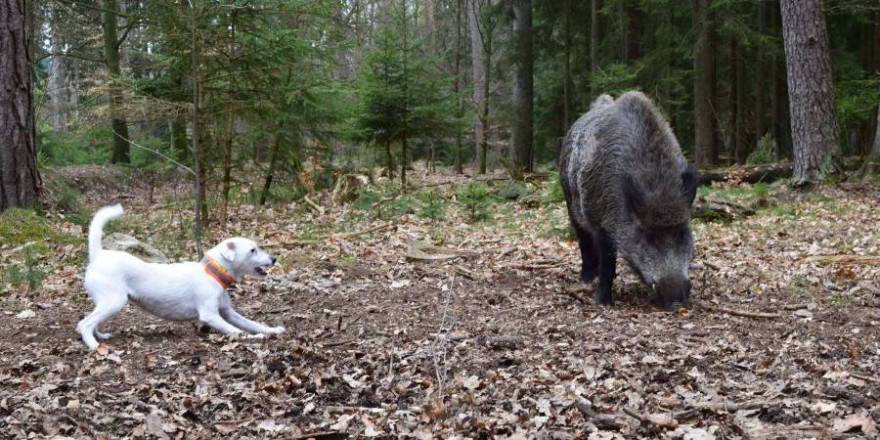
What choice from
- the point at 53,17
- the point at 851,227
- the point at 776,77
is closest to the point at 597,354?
the point at 851,227

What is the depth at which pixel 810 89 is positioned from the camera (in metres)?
12.6

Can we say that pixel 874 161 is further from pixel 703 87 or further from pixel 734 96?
pixel 734 96

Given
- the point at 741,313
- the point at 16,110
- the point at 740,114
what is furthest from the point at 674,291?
the point at 740,114

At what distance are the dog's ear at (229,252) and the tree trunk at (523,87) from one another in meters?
17.2

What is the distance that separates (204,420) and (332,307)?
271cm

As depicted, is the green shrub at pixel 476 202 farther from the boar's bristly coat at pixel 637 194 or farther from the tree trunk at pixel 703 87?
the tree trunk at pixel 703 87

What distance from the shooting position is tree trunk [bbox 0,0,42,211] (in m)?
9.80

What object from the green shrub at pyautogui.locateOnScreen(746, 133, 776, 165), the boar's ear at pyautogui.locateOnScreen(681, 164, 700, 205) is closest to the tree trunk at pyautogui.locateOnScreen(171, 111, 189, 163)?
the boar's ear at pyautogui.locateOnScreen(681, 164, 700, 205)

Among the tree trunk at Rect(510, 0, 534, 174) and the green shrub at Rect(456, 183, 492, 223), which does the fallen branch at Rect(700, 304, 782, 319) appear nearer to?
the green shrub at Rect(456, 183, 492, 223)

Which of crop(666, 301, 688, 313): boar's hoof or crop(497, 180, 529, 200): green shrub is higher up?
crop(497, 180, 529, 200): green shrub

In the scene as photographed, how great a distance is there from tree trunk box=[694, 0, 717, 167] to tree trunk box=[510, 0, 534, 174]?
5.70 m

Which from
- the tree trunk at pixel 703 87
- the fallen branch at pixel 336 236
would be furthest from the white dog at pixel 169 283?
the tree trunk at pixel 703 87

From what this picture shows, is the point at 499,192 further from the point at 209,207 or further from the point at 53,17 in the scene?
the point at 53,17

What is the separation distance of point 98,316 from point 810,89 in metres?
12.1
